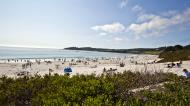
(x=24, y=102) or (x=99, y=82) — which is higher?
(x=99, y=82)

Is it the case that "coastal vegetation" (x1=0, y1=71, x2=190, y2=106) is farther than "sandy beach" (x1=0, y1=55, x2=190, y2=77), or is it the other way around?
"sandy beach" (x1=0, y1=55, x2=190, y2=77)

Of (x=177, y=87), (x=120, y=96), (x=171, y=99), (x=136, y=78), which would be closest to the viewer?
(x=171, y=99)

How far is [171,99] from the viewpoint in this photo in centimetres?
728

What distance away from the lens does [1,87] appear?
9.42 m

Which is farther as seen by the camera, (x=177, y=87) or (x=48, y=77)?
(x=48, y=77)

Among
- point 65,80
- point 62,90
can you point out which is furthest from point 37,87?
point 62,90

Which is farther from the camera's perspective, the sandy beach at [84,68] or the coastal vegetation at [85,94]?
the sandy beach at [84,68]

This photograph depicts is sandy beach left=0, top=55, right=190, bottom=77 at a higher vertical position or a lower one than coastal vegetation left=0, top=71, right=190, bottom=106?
lower

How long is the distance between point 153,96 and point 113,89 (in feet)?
3.52

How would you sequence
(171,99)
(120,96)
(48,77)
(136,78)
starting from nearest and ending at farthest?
(171,99) → (120,96) → (48,77) → (136,78)

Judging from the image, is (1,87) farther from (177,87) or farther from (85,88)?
(177,87)

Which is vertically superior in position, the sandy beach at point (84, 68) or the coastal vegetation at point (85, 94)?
the coastal vegetation at point (85, 94)

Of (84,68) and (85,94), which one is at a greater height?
(85,94)

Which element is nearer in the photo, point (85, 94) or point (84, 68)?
point (85, 94)
